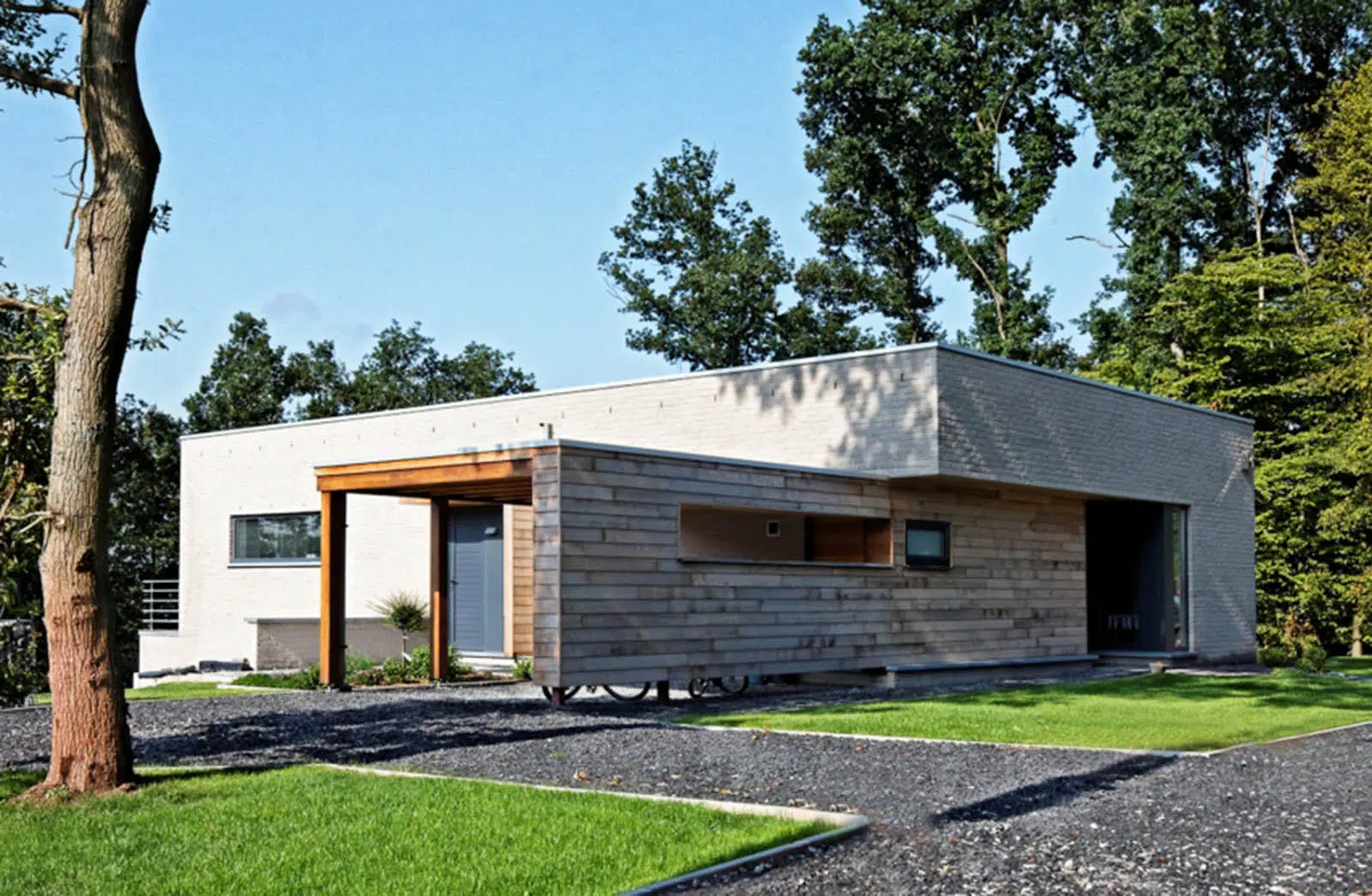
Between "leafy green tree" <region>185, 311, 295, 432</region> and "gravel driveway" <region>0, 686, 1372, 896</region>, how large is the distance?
2395 centimetres

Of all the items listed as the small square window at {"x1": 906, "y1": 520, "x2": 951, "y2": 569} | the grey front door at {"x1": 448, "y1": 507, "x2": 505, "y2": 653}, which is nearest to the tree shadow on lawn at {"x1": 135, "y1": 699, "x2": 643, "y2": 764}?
the small square window at {"x1": 906, "y1": 520, "x2": 951, "y2": 569}

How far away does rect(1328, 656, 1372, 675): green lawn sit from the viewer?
73.2 feet

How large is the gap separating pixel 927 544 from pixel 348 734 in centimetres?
903

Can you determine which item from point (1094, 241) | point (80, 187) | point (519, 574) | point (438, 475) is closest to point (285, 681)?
point (519, 574)

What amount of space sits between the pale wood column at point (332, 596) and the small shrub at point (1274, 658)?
48.5 feet

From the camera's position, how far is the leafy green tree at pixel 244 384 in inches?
1430

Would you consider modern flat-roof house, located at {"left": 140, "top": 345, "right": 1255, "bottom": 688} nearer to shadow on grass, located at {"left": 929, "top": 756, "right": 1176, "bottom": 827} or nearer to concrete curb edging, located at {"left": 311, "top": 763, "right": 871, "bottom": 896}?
concrete curb edging, located at {"left": 311, "top": 763, "right": 871, "bottom": 896}

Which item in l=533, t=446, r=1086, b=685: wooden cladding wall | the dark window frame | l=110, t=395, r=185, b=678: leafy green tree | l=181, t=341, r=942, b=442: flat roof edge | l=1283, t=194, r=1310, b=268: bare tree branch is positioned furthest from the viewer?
l=110, t=395, r=185, b=678: leafy green tree

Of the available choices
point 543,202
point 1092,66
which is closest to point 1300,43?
point 1092,66

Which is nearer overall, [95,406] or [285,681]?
[95,406]

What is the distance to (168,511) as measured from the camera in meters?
34.4

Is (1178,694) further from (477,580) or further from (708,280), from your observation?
(708,280)

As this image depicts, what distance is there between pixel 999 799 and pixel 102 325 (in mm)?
6114

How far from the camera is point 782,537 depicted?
20.0 meters
